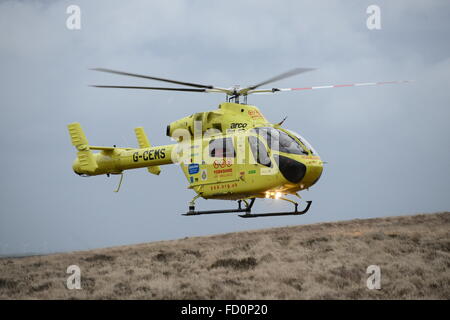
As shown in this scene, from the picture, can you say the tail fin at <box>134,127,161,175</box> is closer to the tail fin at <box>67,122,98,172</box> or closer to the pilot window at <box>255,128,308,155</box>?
the tail fin at <box>67,122,98,172</box>

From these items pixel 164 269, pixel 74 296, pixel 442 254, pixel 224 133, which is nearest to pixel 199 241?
pixel 164 269

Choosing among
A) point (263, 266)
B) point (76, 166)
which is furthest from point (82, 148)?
point (263, 266)

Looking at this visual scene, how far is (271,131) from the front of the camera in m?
15.6

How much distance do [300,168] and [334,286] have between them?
10.8 metres

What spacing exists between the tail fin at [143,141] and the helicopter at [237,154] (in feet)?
3.58

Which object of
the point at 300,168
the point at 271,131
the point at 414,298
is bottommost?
the point at 414,298

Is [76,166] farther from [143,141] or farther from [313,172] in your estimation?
[313,172]

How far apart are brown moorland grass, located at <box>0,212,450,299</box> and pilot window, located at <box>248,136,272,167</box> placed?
856cm

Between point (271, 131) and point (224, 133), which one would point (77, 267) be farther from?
point (271, 131)

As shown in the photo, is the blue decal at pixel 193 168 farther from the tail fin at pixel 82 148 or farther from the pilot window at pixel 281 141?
the tail fin at pixel 82 148

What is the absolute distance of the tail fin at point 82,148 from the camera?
20938mm

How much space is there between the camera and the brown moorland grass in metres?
22.9
